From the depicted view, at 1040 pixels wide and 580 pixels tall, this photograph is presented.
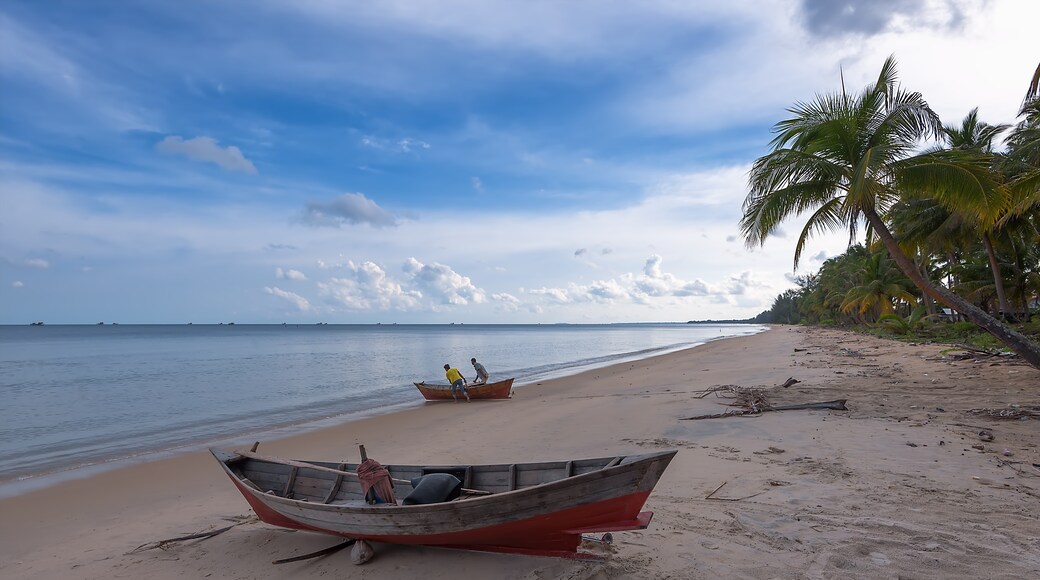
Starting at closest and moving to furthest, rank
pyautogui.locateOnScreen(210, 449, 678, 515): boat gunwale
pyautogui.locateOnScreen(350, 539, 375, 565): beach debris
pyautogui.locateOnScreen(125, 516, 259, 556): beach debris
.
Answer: pyautogui.locateOnScreen(210, 449, 678, 515): boat gunwale < pyautogui.locateOnScreen(350, 539, 375, 565): beach debris < pyautogui.locateOnScreen(125, 516, 259, 556): beach debris

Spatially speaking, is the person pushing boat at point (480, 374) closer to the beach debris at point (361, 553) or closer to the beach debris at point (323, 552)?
the beach debris at point (323, 552)

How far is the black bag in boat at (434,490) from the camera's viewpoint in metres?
4.77

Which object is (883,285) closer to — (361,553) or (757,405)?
(757,405)

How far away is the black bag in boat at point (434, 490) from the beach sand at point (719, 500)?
47 cm

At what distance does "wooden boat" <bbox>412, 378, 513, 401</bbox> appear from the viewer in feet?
56.3

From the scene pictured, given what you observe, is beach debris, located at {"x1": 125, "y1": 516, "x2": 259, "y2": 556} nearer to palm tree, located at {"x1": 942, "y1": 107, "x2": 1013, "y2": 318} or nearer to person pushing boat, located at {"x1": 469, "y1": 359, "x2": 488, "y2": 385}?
person pushing boat, located at {"x1": 469, "y1": 359, "x2": 488, "y2": 385}

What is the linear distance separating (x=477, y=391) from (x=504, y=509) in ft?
43.2

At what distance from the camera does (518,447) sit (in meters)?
9.64

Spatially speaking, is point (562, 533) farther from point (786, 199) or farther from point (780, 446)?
point (786, 199)

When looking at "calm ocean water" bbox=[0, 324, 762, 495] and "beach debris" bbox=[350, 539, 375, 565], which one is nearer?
"beach debris" bbox=[350, 539, 375, 565]

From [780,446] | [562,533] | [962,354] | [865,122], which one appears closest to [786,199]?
[865,122]

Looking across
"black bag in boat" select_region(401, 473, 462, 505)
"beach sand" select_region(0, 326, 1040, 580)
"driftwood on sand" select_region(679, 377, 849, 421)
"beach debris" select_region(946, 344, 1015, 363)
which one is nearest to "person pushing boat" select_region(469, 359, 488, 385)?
"beach sand" select_region(0, 326, 1040, 580)

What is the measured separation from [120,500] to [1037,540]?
10.7 metres

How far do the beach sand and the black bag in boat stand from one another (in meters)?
0.47
